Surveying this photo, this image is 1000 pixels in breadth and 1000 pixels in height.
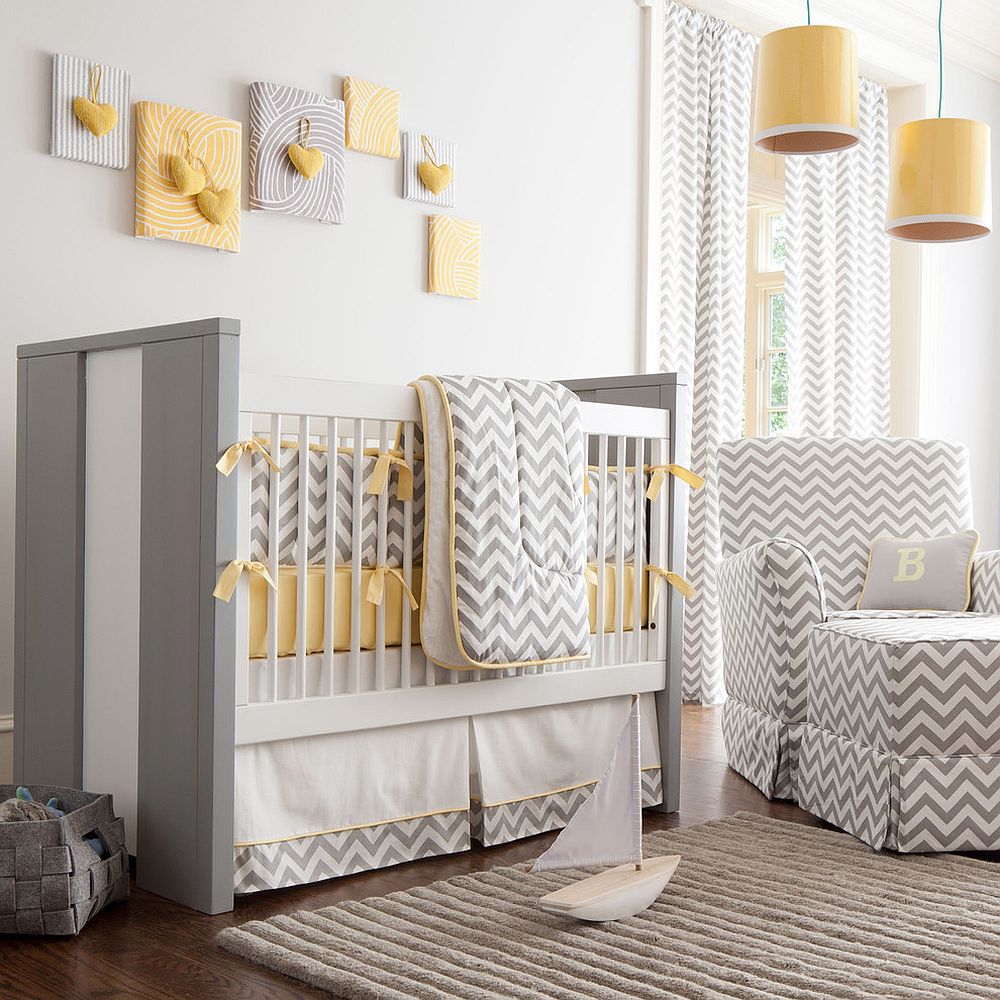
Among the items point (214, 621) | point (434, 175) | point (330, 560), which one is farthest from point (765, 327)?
point (214, 621)

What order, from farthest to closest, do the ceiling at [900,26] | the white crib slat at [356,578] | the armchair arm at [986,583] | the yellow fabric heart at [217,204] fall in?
the ceiling at [900,26]
the armchair arm at [986,583]
the yellow fabric heart at [217,204]
the white crib slat at [356,578]

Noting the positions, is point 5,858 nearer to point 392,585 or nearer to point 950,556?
point 392,585

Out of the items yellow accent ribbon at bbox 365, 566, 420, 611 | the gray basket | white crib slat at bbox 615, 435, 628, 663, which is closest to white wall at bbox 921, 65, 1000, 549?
white crib slat at bbox 615, 435, 628, 663

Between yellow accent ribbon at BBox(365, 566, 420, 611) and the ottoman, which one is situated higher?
yellow accent ribbon at BBox(365, 566, 420, 611)

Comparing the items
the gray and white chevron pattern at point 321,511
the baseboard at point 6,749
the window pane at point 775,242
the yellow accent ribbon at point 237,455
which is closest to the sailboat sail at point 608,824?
the gray and white chevron pattern at point 321,511

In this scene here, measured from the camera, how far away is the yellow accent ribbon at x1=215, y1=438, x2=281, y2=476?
171 cm

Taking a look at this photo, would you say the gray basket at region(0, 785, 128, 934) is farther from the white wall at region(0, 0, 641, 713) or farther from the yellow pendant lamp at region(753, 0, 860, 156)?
the yellow pendant lamp at region(753, 0, 860, 156)

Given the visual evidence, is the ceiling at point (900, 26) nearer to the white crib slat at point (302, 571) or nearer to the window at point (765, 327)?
the window at point (765, 327)

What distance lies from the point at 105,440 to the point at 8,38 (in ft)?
2.83

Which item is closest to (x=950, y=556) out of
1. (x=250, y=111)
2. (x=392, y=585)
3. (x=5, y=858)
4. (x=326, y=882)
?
(x=392, y=585)

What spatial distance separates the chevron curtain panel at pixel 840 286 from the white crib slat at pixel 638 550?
196 centimetres

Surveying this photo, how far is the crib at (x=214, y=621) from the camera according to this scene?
1.74 meters

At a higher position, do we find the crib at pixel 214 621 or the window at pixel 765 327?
the window at pixel 765 327

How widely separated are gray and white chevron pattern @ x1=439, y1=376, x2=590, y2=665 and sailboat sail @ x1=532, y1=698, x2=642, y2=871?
1.16 feet
